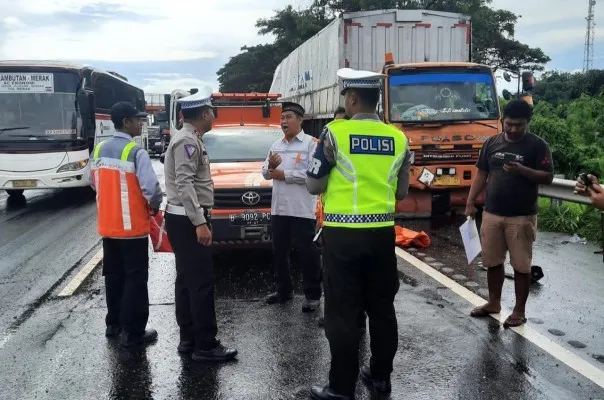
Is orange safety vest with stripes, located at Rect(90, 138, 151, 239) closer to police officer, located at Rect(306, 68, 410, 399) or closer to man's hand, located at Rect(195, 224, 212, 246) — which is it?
man's hand, located at Rect(195, 224, 212, 246)

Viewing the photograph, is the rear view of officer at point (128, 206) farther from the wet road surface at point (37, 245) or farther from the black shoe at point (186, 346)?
the wet road surface at point (37, 245)

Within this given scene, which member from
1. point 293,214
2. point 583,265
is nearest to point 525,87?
point 583,265

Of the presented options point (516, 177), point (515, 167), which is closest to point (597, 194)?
point (515, 167)

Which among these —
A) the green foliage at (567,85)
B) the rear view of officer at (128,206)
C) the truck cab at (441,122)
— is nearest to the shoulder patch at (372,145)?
the rear view of officer at (128,206)

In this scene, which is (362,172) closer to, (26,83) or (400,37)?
(400,37)

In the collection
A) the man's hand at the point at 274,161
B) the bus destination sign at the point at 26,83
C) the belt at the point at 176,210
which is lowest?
the belt at the point at 176,210

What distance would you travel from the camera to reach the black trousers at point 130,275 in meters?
4.95

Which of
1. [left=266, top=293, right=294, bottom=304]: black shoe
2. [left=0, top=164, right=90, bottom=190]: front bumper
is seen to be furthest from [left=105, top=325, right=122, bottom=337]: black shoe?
[left=0, top=164, right=90, bottom=190]: front bumper

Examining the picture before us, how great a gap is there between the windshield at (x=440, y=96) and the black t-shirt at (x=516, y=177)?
5.54 meters

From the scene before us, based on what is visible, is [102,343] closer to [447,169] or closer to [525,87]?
[447,169]

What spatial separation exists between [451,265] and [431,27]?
8346mm

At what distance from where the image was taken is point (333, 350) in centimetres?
385

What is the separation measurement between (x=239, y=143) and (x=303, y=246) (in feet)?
10.7

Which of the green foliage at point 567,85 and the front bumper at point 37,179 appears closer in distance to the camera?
the front bumper at point 37,179
